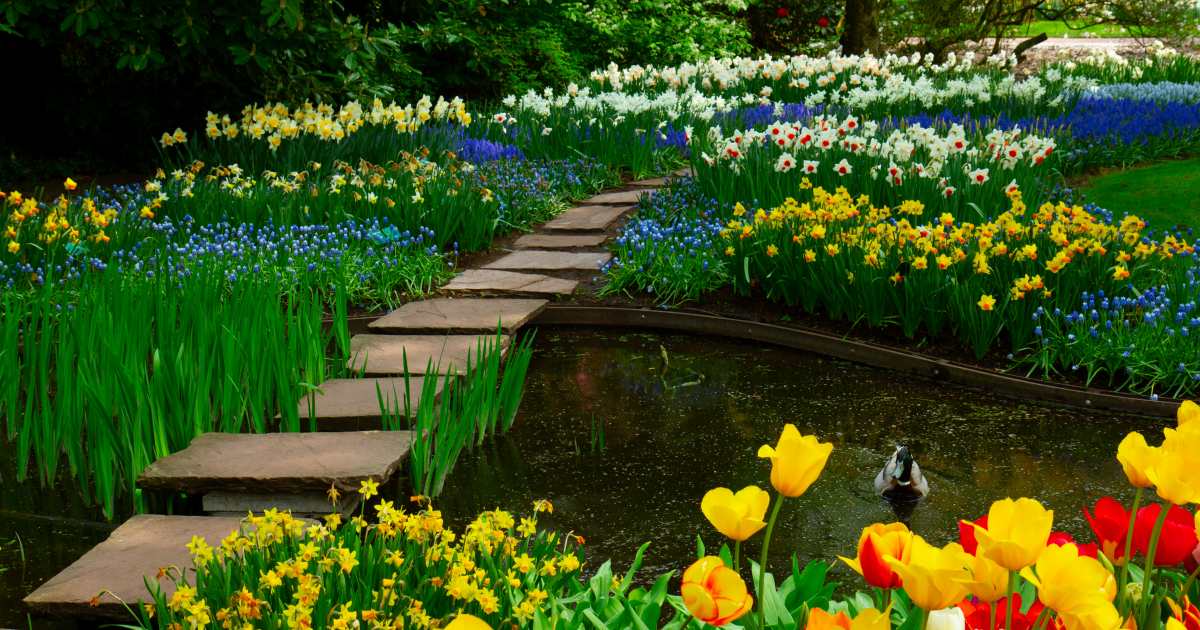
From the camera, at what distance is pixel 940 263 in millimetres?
4172

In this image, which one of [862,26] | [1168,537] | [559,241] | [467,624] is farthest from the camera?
[862,26]

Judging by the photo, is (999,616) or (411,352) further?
(411,352)

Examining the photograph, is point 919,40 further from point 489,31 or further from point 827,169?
point 827,169

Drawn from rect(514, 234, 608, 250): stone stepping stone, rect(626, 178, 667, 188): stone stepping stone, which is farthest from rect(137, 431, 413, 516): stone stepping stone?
rect(626, 178, 667, 188): stone stepping stone

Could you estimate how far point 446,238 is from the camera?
5.85 meters

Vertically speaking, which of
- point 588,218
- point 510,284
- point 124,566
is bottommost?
point 124,566

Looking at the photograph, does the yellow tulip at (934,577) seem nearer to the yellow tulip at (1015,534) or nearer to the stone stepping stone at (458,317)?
the yellow tulip at (1015,534)

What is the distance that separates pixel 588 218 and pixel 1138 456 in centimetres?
575

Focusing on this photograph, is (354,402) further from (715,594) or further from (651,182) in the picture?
(651,182)

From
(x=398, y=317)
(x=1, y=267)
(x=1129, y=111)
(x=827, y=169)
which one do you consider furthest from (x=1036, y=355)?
(x=1129, y=111)

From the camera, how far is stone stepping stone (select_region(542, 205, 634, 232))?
21.3 feet

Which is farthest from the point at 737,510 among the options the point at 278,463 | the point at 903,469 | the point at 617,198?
the point at 617,198

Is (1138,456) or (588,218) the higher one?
(1138,456)

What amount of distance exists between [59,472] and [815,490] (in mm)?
2568
